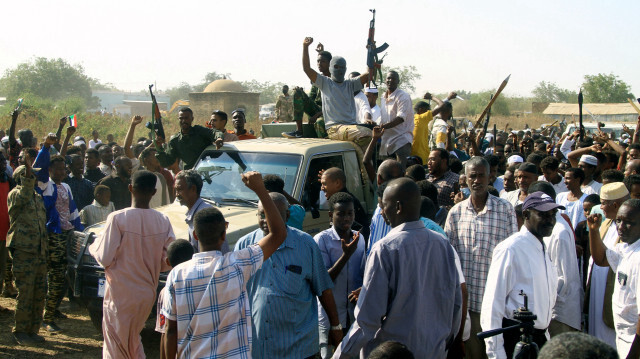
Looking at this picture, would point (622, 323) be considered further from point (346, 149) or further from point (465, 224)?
point (346, 149)

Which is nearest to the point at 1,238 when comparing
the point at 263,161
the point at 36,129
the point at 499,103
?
the point at 263,161

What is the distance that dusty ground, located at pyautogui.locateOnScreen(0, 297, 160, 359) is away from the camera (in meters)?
6.20

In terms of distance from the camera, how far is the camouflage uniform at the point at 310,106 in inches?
329

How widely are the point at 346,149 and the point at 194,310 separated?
13.5 feet

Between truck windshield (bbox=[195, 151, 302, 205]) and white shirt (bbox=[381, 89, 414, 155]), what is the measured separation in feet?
7.38

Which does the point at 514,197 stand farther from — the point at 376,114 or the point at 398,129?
the point at 376,114

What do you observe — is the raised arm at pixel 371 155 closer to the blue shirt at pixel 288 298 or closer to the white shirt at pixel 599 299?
the white shirt at pixel 599 299

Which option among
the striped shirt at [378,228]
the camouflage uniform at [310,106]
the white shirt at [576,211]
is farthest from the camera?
the camouflage uniform at [310,106]

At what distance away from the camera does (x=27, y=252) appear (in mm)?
6473

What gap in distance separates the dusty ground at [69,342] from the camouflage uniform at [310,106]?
3496 millimetres

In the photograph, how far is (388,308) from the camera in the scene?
329cm

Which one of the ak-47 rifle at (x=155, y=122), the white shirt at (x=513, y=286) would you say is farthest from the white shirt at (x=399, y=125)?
the white shirt at (x=513, y=286)

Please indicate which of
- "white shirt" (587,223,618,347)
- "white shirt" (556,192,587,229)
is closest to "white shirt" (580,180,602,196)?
"white shirt" (556,192,587,229)

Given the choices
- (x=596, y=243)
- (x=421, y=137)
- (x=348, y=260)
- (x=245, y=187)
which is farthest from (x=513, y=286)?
(x=421, y=137)
